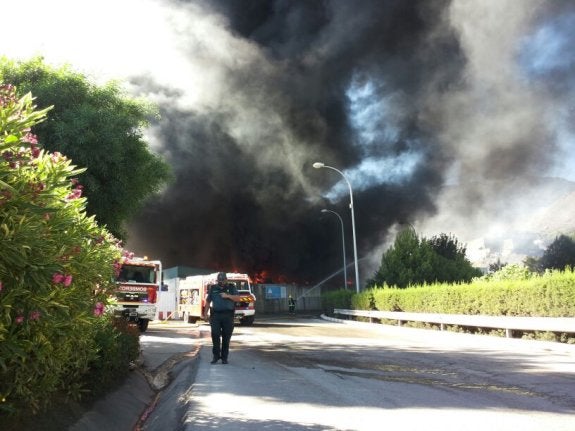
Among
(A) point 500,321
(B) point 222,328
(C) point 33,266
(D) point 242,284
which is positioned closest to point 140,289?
(D) point 242,284

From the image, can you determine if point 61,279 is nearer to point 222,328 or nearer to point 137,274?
point 222,328

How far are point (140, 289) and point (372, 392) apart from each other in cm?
1426

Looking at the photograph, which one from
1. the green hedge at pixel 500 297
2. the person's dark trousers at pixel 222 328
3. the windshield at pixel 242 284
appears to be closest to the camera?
the person's dark trousers at pixel 222 328

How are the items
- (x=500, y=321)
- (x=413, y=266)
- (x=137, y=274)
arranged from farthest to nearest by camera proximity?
1. (x=413, y=266)
2. (x=137, y=274)
3. (x=500, y=321)

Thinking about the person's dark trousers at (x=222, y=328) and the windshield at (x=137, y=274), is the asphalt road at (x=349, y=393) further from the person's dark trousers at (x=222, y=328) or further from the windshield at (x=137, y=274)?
the windshield at (x=137, y=274)

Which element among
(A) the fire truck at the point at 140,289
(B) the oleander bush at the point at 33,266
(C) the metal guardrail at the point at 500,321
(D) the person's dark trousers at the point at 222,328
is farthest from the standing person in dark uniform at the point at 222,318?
(A) the fire truck at the point at 140,289

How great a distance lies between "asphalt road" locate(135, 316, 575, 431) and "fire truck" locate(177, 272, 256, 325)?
1416cm

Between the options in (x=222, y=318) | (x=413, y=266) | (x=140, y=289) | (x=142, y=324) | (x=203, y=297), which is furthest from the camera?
(x=413, y=266)

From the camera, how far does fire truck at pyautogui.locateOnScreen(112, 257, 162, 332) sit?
1862 cm

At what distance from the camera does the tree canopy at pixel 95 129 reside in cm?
1343

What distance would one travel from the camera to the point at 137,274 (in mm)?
19312

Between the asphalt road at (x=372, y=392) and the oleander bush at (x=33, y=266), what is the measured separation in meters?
1.53

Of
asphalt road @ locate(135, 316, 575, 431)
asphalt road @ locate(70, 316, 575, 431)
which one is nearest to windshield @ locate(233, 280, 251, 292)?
asphalt road @ locate(70, 316, 575, 431)

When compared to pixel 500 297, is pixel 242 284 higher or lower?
higher
